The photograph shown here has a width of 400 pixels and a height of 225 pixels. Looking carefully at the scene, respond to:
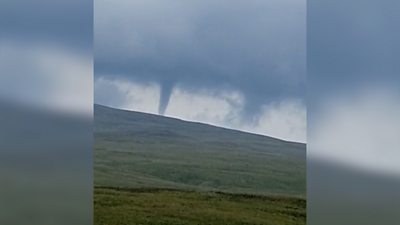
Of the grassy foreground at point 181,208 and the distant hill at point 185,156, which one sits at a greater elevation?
the distant hill at point 185,156

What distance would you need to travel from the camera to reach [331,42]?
304 cm

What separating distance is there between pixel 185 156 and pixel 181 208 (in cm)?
28

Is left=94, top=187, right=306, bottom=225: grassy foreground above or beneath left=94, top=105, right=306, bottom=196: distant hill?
beneath

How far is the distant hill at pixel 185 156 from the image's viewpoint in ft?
10.8

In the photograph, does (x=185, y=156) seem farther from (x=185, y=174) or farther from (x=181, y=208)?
(x=181, y=208)

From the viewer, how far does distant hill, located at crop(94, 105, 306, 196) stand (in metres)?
3.29

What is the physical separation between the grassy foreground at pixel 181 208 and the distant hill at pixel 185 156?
44 mm

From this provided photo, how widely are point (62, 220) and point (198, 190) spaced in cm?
74

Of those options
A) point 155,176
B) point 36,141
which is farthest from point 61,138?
point 155,176

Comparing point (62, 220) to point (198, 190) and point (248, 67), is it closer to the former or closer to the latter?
point (198, 190)

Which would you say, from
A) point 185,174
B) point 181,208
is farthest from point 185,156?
point 181,208

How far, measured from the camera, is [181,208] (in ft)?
11.0

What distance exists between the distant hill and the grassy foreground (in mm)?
44

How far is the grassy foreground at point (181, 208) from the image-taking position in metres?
3.32
